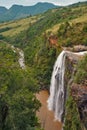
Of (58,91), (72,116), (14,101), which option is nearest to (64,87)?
(58,91)

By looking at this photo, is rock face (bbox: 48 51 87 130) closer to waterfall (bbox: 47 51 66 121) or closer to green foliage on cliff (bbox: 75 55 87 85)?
waterfall (bbox: 47 51 66 121)

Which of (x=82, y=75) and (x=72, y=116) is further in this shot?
(x=72, y=116)

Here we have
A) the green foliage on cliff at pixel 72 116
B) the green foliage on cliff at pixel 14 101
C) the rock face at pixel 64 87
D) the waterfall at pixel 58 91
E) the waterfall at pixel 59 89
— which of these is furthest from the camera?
the waterfall at pixel 58 91

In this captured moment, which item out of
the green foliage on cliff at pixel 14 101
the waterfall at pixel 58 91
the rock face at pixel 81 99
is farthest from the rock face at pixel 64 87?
the rock face at pixel 81 99

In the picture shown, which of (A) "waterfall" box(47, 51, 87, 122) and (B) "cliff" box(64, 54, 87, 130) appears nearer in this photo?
(B) "cliff" box(64, 54, 87, 130)

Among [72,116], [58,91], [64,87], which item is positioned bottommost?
[72,116]

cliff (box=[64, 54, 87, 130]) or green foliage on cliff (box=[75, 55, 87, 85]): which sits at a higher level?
green foliage on cliff (box=[75, 55, 87, 85])

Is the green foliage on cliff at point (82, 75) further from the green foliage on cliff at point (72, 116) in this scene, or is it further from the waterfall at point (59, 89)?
the waterfall at point (59, 89)

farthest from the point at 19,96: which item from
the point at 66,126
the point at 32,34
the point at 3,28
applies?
the point at 3,28

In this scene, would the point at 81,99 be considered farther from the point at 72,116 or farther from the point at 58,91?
the point at 58,91

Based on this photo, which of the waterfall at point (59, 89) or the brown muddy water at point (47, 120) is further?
the waterfall at point (59, 89)

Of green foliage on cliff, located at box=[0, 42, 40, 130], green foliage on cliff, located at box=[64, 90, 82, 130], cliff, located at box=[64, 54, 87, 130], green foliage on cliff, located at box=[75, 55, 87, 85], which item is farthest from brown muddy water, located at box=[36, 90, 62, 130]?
green foliage on cliff, located at box=[75, 55, 87, 85]

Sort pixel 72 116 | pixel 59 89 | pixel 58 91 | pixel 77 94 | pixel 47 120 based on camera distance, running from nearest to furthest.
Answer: pixel 77 94 < pixel 72 116 < pixel 47 120 < pixel 59 89 < pixel 58 91
